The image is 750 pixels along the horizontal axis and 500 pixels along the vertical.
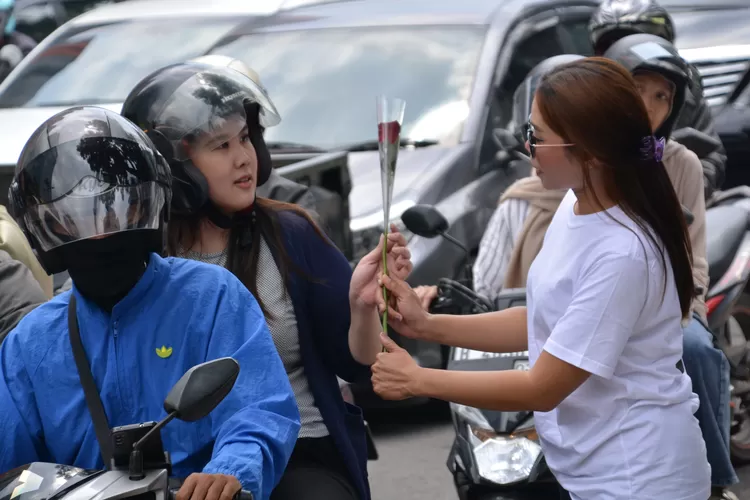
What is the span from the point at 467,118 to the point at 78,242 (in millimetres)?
4886

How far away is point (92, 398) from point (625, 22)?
428 cm

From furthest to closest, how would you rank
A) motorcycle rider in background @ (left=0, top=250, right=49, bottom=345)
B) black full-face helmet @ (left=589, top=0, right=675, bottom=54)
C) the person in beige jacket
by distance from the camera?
black full-face helmet @ (left=589, top=0, right=675, bottom=54) → the person in beige jacket → motorcycle rider in background @ (left=0, top=250, right=49, bottom=345)

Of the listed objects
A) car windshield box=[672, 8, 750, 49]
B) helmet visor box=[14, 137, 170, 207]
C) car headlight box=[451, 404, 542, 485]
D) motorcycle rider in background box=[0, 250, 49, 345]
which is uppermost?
helmet visor box=[14, 137, 170, 207]

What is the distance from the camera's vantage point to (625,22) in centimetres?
633

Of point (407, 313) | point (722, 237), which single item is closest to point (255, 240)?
point (407, 313)

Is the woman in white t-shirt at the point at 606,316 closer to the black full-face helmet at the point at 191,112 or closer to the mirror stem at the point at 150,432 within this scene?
the mirror stem at the point at 150,432

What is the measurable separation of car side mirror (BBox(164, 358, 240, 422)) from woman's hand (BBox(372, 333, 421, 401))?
60cm

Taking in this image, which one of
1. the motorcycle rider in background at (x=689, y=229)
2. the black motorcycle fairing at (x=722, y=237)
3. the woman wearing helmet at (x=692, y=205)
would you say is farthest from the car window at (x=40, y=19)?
the woman wearing helmet at (x=692, y=205)

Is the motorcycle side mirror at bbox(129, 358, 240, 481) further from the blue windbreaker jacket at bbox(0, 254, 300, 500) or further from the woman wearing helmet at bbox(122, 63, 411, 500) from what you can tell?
the woman wearing helmet at bbox(122, 63, 411, 500)

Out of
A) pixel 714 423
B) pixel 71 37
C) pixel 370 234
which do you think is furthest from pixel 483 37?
pixel 714 423

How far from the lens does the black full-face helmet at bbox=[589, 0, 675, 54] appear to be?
20.6 feet

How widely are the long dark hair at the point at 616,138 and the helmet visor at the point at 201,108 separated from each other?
3.06 ft

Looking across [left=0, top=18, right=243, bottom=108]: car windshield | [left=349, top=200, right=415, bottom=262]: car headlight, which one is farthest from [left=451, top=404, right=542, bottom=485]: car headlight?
[left=0, top=18, right=243, bottom=108]: car windshield

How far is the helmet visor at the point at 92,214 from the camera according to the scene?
2637 millimetres
